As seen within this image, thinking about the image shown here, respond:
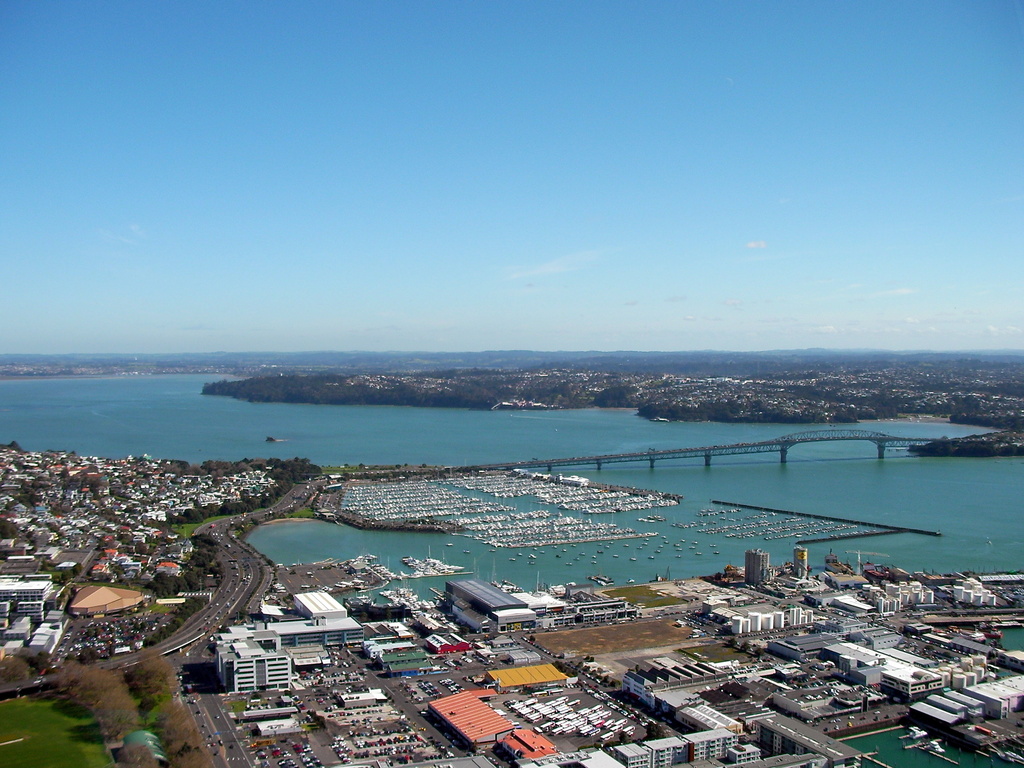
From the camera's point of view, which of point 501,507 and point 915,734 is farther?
point 501,507

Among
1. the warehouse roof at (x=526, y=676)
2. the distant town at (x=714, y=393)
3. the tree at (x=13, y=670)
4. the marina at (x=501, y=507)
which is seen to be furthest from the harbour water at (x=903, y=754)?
the distant town at (x=714, y=393)

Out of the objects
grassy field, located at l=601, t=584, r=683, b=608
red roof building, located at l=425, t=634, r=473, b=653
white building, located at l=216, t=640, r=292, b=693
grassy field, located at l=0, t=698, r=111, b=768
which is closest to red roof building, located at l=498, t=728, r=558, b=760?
red roof building, located at l=425, t=634, r=473, b=653

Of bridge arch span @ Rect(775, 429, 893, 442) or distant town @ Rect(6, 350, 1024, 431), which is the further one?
distant town @ Rect(6, 350, 1024, 431)

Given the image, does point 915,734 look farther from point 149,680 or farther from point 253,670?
point 149,680

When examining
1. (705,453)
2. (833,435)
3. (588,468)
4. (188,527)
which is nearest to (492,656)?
(188,527)

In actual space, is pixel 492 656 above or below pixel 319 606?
below

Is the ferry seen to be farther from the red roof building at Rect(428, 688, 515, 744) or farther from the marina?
the marina
